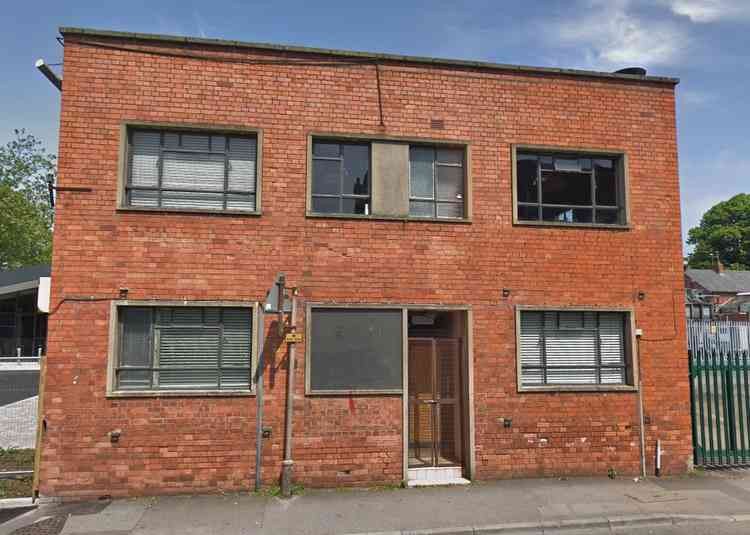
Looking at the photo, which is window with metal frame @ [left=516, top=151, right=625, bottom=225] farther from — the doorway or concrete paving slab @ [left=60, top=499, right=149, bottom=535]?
concrete paving slab @ [left=60, top=499, right=149, bottom=535]

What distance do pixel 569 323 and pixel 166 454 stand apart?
6315 mm

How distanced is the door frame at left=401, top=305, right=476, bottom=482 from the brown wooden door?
0.15 meters

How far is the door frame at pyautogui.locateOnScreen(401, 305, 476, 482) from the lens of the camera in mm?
7801

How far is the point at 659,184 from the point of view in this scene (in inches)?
349

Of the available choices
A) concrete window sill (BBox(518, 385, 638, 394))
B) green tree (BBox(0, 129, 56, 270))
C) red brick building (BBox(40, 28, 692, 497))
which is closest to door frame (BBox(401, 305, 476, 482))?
red brick building (BBox(40, 28, 692, 497))

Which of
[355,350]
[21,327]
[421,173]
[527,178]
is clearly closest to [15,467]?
[355,350]

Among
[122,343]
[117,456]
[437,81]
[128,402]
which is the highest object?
[437,81]

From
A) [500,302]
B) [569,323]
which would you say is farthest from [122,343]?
[569,323]

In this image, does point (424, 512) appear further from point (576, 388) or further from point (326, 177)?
point (326, 177)

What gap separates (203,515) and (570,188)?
24.0 ft

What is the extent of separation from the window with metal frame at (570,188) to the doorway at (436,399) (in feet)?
7.55

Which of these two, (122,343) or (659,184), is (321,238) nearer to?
(122,343)

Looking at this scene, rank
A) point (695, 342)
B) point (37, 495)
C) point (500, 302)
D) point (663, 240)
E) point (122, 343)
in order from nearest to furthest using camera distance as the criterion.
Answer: point (37, 495), point (122, 343), point (500, 302), point (663, 240), point (695, 342)

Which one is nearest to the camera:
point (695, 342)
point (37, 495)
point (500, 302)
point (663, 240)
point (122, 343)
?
point (37, 495)
